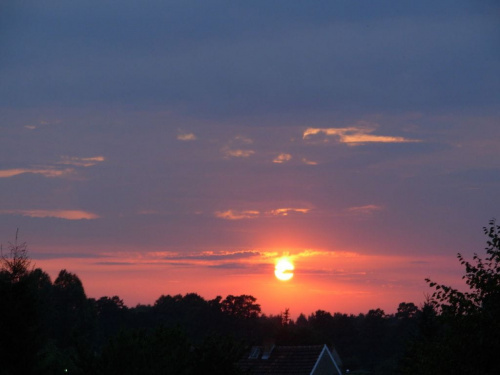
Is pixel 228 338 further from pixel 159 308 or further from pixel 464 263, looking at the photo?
pixel 159 308

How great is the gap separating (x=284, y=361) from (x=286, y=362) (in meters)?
0.19

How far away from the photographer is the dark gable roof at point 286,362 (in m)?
62.1

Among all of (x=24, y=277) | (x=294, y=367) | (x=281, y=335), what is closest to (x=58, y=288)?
(x=281, y=335)

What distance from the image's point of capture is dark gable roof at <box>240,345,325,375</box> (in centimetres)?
6212

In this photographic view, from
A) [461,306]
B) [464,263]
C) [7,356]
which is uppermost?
[464,263]

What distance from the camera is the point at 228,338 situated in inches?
1428

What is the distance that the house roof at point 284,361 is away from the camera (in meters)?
62.1

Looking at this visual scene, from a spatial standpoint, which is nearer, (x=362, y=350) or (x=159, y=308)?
(x=362, y=350)

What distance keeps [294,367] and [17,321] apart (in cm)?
3376

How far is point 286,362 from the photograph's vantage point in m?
63.6

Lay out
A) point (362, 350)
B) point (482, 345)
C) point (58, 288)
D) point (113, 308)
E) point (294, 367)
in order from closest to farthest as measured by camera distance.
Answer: point (482, 345), point (294, 367), point (58, 288), point (362, 350), point (113, 308)

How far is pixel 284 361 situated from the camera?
63.7m

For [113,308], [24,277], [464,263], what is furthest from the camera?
[113,308]

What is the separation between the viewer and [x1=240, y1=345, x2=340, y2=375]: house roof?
62.1m
